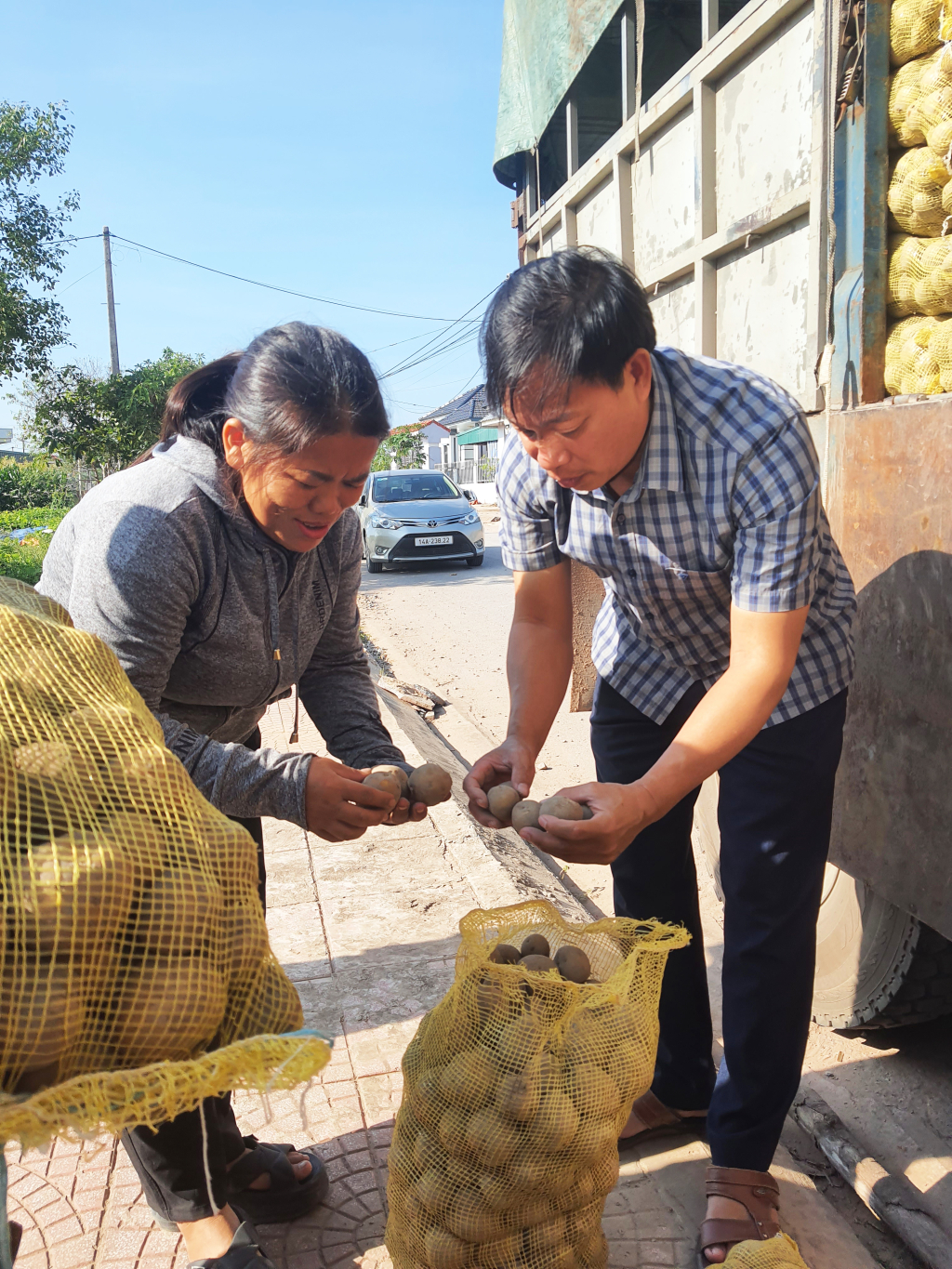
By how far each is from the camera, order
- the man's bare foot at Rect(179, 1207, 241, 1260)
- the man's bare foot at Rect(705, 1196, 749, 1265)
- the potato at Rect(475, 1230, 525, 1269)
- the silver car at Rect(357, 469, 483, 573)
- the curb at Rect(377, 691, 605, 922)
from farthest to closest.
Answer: the silver car at Rect(357, 469, 483, 573)
the curb at Rect(377, 691, 605, 922)
the man's bare foot at Rect(705, 1196, 749, 1265)
the man's bare foot at Rect(179, 1207, 241, 1260)
the potato at Rect(475, 1230, 525, 1269)

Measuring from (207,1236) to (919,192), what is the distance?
2.75m

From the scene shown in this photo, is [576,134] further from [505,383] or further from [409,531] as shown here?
[409,531]

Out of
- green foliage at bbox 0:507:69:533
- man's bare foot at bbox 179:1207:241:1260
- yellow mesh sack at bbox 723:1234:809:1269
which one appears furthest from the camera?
green foliage at bbox 0:507:69:533

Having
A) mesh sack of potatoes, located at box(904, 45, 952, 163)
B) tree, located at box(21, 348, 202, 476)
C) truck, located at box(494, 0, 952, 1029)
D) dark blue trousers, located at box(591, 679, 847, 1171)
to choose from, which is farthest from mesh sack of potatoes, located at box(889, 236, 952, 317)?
tree, located at box(21, 348, 202, 476)

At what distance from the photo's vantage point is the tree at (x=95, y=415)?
1830 cm

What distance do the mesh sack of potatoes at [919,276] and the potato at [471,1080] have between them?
1959mm

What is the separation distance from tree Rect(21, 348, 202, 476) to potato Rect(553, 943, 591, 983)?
1770cm

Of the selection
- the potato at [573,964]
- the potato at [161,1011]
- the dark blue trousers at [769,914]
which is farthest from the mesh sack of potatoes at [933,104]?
the potato at [161,1011]

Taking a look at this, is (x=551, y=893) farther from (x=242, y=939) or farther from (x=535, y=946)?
(x=242, y=939)

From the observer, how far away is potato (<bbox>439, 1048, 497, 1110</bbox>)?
5.49 ft

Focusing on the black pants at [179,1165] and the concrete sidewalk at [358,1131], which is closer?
the black pants at [179,1165]

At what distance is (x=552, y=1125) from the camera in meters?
1.64

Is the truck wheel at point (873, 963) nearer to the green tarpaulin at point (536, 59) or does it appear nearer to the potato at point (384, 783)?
the potato at point (384, 783)

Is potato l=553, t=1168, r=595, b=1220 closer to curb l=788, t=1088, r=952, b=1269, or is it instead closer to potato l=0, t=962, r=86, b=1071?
curb l=788, t=1088, r=952, b=1269
